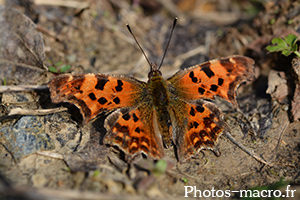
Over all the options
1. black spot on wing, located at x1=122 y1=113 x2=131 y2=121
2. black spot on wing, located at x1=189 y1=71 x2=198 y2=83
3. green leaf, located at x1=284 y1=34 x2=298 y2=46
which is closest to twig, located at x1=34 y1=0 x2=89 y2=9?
black spot on wing, located at x1=189 y1=71 x2=198 y2=83

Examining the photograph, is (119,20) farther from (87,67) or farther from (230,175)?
(230,175)

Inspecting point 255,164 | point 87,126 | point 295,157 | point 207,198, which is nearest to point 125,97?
point 87,126

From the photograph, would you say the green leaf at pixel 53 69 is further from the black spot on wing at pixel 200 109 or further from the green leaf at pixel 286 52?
the green leaf at pixel 286 52

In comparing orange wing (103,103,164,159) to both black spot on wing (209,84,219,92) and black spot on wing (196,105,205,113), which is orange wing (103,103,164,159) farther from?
black spot on wing (209,84,219,92)

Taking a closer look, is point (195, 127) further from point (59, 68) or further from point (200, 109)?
point (59, 68)

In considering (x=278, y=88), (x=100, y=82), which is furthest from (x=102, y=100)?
(x=278, y=88)

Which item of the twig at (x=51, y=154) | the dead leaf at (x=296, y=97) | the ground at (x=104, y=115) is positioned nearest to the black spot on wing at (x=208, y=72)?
the ground at (x=104, y=115)
